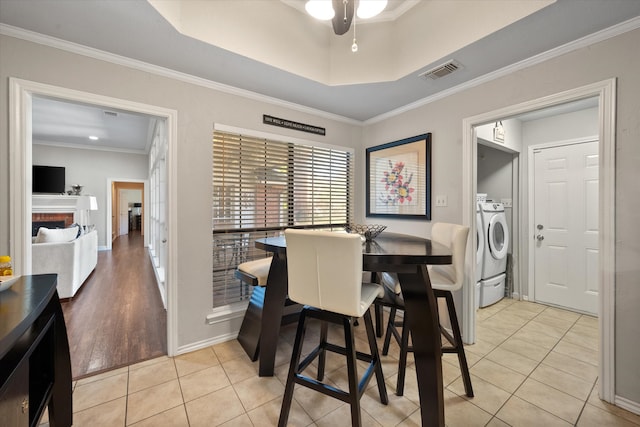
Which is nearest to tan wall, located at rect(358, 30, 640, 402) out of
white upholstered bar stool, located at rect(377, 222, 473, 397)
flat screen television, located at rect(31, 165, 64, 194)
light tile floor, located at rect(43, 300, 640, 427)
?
light tile floor, located at rect(43, 300, 640, 427)

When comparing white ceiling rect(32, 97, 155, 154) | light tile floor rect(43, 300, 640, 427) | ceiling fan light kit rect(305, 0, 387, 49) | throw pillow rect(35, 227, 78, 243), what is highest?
white ceiling rect(32, 97, 155, 154)

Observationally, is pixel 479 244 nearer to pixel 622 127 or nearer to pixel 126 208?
pixel 622 127

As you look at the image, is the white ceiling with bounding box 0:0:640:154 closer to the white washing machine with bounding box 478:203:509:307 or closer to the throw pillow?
the white washing machine with bounding box 478:203:509:307

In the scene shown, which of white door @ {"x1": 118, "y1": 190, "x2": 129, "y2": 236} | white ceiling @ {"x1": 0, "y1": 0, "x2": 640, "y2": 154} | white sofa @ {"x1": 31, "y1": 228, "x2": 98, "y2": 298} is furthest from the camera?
white door @ {"x1": 118, "y1": 190, "x2": 129, "y2": 236}

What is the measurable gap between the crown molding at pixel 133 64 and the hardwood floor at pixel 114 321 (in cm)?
231

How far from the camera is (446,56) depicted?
1.94 meters

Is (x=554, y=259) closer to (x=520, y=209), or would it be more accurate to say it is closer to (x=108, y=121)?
(x=520, y=209)

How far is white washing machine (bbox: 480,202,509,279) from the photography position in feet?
10.6

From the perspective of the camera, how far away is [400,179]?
9.79 ft

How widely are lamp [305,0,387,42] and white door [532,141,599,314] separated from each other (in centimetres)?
324

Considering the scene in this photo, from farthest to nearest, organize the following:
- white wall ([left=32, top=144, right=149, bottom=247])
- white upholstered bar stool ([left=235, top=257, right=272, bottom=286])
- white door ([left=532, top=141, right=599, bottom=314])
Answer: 1. white wall ([left=32, top=144, right=149, bottom=247])
2. white door ([left=532, top=141, right=599, bottom=314])
3. white upholstered bar stool ([left=235, top=257, right=272, bottom=286])

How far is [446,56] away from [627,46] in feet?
3.33

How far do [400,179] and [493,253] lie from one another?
Answer: 1.58 m

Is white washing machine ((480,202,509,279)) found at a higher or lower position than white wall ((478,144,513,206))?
lower
